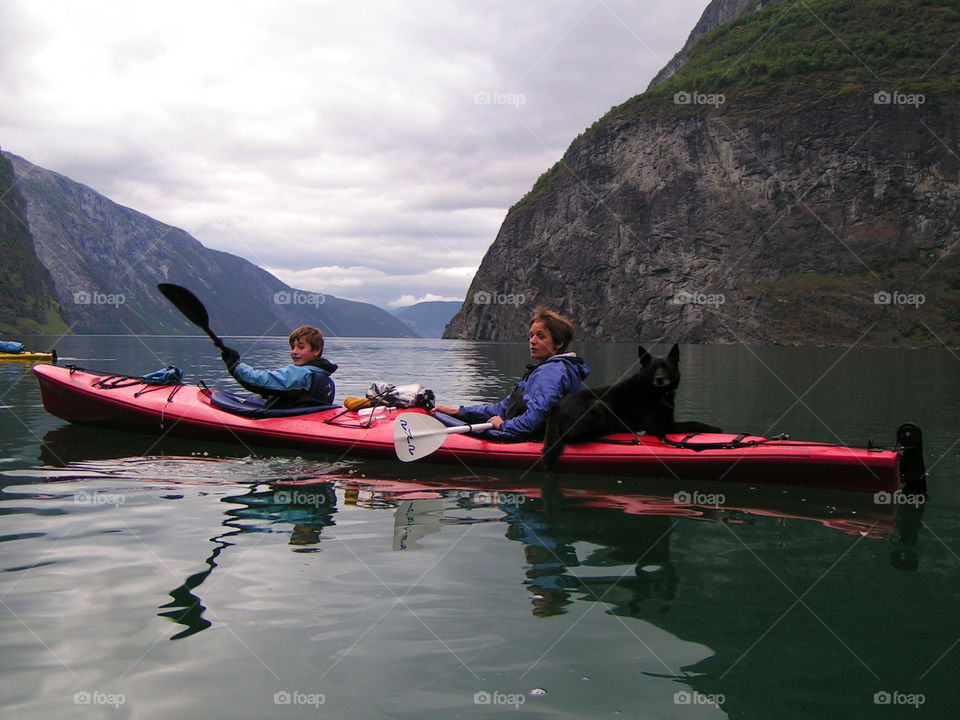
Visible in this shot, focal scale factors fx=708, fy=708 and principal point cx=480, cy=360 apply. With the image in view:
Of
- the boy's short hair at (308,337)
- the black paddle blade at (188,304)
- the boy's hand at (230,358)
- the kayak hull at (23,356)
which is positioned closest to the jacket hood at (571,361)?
the boy's short hair at (308,337)

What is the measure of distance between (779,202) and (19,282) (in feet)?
428

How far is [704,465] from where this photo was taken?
763 centimetres

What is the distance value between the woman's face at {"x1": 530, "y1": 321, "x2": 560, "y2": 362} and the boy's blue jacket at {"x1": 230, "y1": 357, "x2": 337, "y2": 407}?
9.74ft

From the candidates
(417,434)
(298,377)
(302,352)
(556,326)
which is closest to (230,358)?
(302,352)

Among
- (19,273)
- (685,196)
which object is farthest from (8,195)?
(685,196)

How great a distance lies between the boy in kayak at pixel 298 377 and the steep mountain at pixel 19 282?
382 ft

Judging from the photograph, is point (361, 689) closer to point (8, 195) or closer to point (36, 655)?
point (36, 655)

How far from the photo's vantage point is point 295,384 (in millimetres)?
9539

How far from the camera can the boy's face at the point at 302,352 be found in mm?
9200

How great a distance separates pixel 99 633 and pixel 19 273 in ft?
519

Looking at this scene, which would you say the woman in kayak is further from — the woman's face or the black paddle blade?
the black paddle blade

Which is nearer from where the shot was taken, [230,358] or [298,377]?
[230,358]

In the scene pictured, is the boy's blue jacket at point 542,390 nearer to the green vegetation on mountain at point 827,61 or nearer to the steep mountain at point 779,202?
the steep mountain at point 779,202

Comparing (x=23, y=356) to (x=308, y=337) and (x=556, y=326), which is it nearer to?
A: (x=308, y=337)
